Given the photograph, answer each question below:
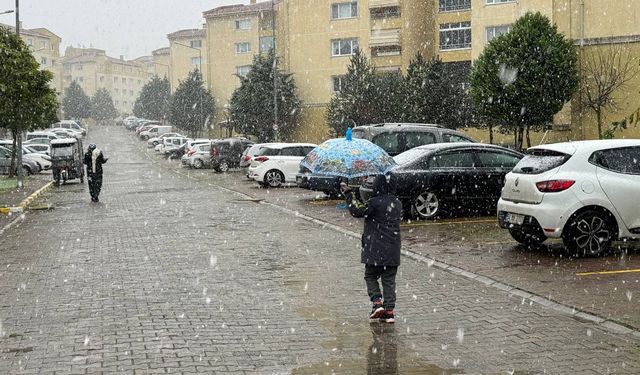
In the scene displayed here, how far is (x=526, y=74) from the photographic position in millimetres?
34562

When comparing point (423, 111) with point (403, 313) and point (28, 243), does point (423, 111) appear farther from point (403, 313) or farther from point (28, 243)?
point (403, 313)

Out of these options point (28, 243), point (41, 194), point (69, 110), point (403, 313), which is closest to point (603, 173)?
point (403, 313)

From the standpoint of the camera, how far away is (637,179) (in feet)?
36.1

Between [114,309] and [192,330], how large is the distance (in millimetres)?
1388

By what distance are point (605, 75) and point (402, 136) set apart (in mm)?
19315

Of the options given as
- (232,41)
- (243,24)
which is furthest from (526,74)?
(232,41)

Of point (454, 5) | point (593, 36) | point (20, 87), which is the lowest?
point (20, 87)

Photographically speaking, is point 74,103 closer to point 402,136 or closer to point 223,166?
point 223,166

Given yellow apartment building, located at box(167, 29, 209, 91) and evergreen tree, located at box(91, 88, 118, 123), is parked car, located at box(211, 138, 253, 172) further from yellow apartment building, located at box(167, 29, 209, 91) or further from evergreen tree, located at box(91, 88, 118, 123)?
evergreen tree, located at box(91, 88, 118, 123)

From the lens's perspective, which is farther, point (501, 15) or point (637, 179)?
point (501, 15)

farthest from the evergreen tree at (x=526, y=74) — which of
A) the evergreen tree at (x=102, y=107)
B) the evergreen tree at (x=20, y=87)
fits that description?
the evergreen tree at (x=102, y=107)

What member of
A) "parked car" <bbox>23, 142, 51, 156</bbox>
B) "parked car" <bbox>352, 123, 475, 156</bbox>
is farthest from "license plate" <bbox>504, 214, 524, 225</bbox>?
"parked car" <bbox>23, 142, 51, 156</bbox>

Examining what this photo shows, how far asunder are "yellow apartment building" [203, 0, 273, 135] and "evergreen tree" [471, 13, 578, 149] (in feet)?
139

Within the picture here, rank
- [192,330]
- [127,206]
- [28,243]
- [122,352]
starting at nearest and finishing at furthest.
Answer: [122,352], [192,330], [28,243], [127,206]
